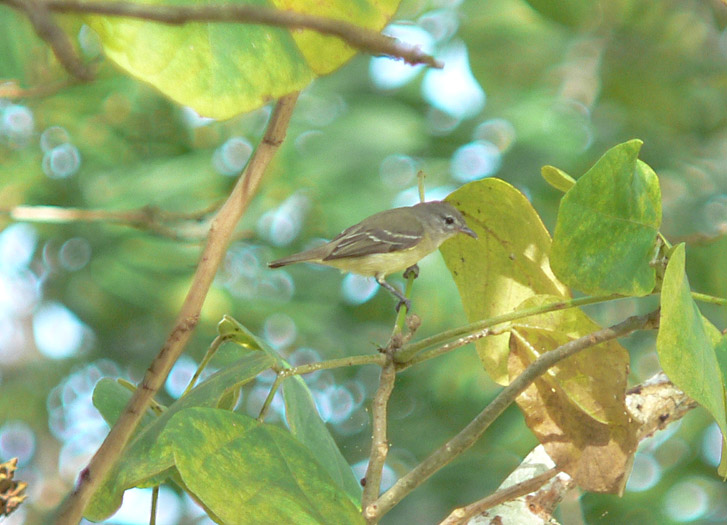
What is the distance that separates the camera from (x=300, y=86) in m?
0.97

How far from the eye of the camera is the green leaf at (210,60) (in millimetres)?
834

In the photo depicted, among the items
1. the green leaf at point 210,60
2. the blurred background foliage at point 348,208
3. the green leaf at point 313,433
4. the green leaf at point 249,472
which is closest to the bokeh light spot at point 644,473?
the blurred background foliage at point 348,208

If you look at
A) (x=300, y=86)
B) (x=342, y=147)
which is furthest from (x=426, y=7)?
(x=300, y=86)

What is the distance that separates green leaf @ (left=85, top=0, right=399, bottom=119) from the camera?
0.83 meters

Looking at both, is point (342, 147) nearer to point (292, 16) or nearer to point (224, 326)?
point (224, 326)

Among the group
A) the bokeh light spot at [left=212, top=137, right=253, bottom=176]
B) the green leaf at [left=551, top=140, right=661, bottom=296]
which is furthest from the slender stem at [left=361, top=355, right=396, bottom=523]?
the bokeh light spot at [left=212, top=137, right=253, bottom=176]

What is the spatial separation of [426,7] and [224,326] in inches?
156

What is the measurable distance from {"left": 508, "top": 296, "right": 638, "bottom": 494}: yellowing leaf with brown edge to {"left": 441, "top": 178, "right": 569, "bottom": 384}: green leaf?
0.28 ft

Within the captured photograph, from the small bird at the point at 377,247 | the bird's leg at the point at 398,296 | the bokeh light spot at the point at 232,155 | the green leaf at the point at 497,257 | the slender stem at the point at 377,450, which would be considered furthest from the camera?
the bokeh light spot at the point at 232,155

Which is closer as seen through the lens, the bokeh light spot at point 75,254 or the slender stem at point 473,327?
the slender stem at point 473,327

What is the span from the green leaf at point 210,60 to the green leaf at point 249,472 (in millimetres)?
450

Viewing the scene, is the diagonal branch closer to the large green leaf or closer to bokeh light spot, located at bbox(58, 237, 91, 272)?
the large green leaf

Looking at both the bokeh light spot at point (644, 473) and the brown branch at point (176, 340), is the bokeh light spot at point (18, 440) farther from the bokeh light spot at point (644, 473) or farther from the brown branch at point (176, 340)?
the brown branch at point (176, 340)

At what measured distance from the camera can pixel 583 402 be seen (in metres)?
1.56
